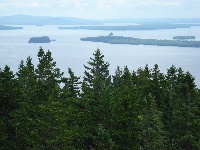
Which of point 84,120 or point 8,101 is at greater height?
point 8,101

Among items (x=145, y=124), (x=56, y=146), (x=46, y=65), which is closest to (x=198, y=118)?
(x=145, y=124)

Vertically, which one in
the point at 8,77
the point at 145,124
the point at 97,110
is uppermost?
the point at 8,77

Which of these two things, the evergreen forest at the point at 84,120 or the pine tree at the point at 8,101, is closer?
the evergreen forest at the point at 84,120

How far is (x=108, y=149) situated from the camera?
25125 millimetres

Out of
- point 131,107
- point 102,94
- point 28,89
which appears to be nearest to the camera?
point 131,107

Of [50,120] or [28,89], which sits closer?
[50,120]

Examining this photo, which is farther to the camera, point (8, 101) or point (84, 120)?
point (8, 101)

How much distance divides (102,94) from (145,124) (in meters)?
5.05

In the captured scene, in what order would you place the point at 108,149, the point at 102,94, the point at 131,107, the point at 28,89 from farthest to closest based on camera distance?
the point at 28,89, the point at 102,94, the point at 131,107, the point at 108,149

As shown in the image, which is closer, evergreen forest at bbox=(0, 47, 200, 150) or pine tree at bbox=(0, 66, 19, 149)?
evergreen forest at bbox=(0, 47, 200, 150)

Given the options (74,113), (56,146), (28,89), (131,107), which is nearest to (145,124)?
(131,107)

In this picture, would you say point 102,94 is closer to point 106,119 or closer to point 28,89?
point 106,119

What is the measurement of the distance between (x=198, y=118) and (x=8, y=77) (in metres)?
18.7

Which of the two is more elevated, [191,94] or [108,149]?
[191,94]
